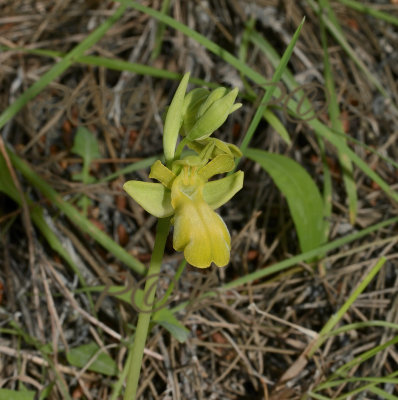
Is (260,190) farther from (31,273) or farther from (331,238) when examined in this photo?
(31,273)

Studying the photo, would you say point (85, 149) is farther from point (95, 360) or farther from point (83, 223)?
point (95, 360)

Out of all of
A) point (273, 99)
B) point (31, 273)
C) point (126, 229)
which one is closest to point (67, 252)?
point (31, 273)

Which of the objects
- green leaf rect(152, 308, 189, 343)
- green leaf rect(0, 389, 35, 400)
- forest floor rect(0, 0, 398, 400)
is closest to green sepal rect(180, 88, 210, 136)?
forest floor rect(0, 0, 398, 400)

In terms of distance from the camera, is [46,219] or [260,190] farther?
[260,190]

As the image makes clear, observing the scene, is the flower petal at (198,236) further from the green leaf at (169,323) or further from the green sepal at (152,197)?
the green leaf at (169,323)

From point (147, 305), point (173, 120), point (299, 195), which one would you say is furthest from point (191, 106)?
point (299, 195)

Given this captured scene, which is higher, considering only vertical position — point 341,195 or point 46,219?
point 341,195

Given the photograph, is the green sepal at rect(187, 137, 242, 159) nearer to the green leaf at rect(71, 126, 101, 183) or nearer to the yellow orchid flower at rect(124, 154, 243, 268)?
the yellow orchid flower at rect(124, 154, 243, 268)
